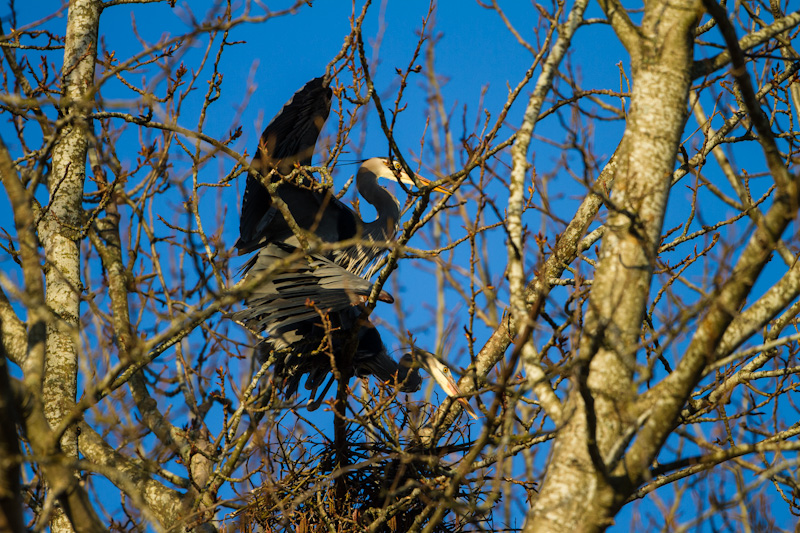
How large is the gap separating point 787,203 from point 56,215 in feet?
11.6

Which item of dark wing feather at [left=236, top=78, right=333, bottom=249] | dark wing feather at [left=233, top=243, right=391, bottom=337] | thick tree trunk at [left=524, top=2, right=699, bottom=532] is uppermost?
dark wing feather at [left=236, top=78, right=333, bottom=249]

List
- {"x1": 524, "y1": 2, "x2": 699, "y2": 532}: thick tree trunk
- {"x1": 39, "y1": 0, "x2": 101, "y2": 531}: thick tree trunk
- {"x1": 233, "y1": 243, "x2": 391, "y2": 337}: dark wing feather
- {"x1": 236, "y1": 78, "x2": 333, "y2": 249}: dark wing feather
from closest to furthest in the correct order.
Answer: {"x1": 524, "y1": 2, "x2": 699, "y2": 532}: thick tree trunk < {"x1": 39, "y1": 0, "x2": 101, "y2": 531}: thick tree trunk < {"x1": 233, "y1": 243, "x2": 391, "y2": 337}: dark wing feather < {"x1": 236, "y1": 78, "x2": 333, "y2": 249}: dark wing feather

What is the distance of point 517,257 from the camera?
6.85 ft

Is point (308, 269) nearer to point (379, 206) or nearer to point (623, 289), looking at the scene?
point (379, 206)

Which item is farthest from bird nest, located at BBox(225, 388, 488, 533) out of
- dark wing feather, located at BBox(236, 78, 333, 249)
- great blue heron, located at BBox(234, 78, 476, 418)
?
dark wing feather, located at BBox(236, 78, 333, 249)

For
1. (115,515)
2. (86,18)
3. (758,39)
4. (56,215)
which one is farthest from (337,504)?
(86,18)

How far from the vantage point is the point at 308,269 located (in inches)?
166

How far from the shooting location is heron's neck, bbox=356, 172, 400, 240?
5436mm

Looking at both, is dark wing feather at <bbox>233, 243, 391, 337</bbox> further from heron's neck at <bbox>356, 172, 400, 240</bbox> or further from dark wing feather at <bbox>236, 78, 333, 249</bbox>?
heron's neck at <bbox>356, 172, 400, 240</bbox>

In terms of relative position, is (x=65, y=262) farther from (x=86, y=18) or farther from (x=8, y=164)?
(x=8, y=164)

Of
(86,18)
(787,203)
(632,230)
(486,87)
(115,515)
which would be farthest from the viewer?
(115,515)

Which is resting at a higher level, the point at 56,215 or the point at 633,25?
the point at 56,215

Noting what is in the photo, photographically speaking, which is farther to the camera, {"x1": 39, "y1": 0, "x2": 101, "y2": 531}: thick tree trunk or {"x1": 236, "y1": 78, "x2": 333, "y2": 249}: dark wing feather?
{"x1": 236, "y1": 78, "x2": 333, "y2": 249}: dark wing feather

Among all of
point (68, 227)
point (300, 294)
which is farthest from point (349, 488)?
point (68, 227)
